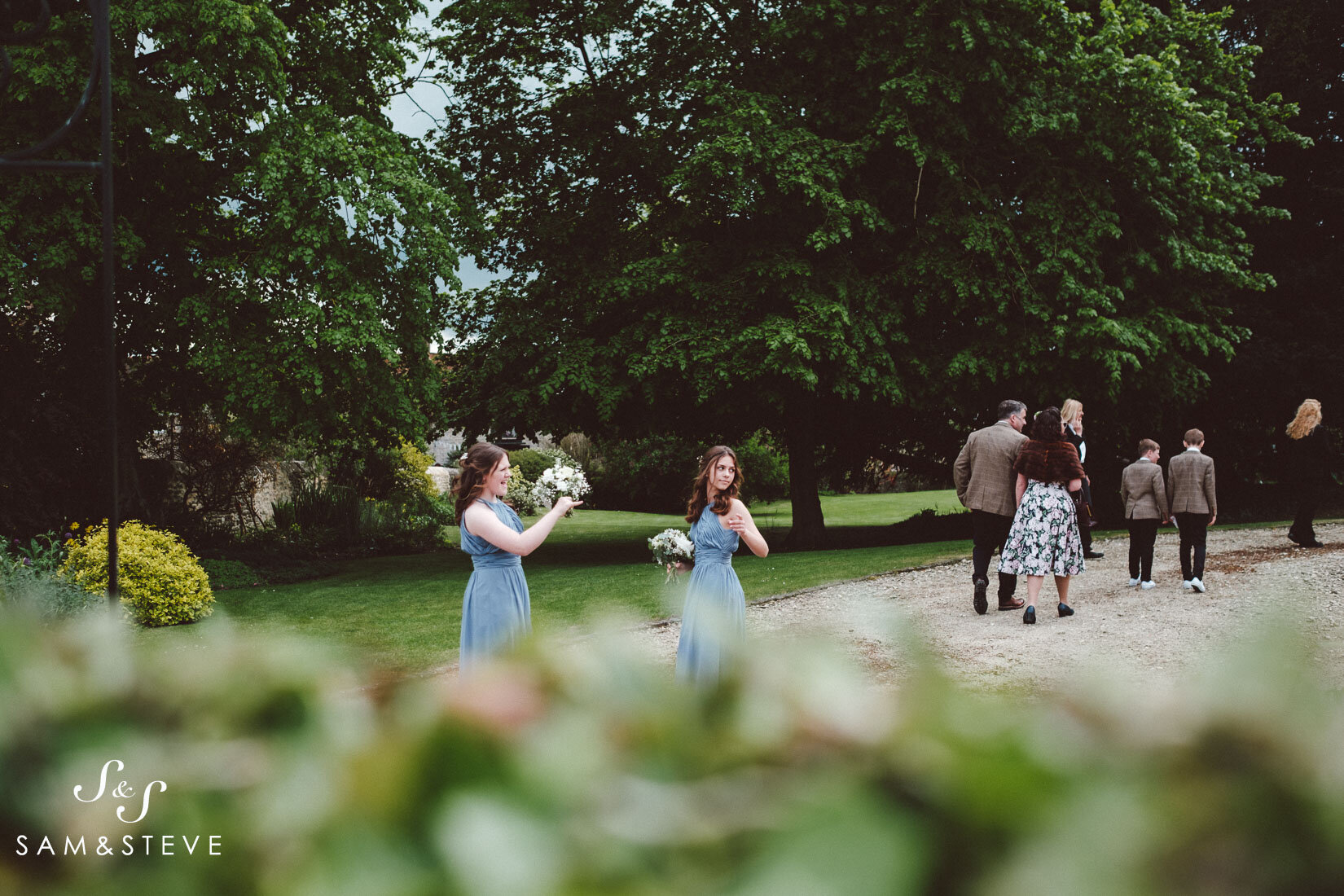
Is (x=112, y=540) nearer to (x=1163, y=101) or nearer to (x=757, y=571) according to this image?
(x=757, y=571)

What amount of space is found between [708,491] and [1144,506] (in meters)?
5.69

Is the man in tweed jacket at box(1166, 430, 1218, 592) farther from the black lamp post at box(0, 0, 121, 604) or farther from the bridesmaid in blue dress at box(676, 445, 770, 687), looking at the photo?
the black lamp post at box(0, 0, 121, 604)

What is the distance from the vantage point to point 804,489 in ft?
57.3

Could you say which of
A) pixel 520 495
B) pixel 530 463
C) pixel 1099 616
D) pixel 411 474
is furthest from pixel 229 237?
pixel 530 463

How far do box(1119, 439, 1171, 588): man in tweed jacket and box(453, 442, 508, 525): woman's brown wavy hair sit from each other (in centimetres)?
684

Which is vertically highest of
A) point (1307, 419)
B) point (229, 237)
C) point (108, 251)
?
point (229, 237)

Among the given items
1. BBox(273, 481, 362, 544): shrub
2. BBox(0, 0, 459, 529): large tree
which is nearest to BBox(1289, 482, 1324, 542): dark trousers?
BBox(0, 0, 459, 529): large tree

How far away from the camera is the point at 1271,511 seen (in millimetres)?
19031

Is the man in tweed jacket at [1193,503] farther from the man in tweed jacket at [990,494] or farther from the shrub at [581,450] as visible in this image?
the shrub at [581,450]

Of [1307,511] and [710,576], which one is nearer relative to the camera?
[710,576]

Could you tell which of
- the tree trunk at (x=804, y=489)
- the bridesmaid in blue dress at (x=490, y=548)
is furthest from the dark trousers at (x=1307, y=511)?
the bridesmaid in blue dress at (x=490, y=548)

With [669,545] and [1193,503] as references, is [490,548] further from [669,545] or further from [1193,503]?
[1193,503]

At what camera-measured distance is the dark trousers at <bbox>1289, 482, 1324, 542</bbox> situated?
38.9ft

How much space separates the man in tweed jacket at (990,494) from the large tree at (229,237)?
779 centimetres
